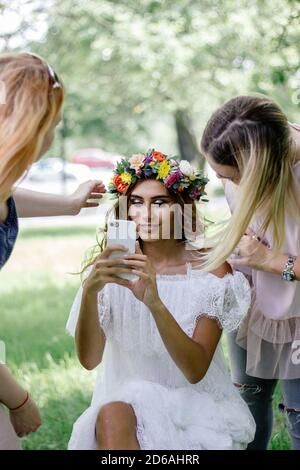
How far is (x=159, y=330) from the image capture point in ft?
8.86

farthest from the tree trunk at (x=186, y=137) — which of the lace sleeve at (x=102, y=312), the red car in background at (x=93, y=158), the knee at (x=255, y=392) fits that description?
the red car in background at (x=93, y=158)

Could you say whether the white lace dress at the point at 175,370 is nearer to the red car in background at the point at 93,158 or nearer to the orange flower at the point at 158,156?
the orange flower at the point at 158,156

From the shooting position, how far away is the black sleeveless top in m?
2.39

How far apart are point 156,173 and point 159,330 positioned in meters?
0.78

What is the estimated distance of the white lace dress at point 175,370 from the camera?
2.79 m

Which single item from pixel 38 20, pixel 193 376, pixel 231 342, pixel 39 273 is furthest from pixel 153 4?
pixel 38 20

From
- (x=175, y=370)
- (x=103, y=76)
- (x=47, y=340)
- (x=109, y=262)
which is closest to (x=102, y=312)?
(x=175, y=370)

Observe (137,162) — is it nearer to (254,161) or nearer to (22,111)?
(254,161)

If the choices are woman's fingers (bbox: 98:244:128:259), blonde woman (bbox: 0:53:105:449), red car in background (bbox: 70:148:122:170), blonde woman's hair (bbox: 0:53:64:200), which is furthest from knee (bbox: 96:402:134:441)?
red car in background (bbox: 70:148:122:170)

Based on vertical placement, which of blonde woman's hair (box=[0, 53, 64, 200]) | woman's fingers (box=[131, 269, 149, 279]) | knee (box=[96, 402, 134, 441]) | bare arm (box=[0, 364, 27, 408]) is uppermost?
blonde woman's hair (box=[0, 53, 64, 200])

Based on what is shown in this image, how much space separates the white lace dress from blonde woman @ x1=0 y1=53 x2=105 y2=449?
0.32 meters

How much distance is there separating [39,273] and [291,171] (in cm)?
871

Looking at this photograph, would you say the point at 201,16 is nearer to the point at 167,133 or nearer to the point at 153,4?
the point at 153,4

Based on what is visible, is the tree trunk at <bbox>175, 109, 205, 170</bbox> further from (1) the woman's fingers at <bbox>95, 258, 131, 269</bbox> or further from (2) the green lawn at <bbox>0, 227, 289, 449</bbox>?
(1) the woman's fingers at <bbox>95, 258, 131, 269</bbox>
